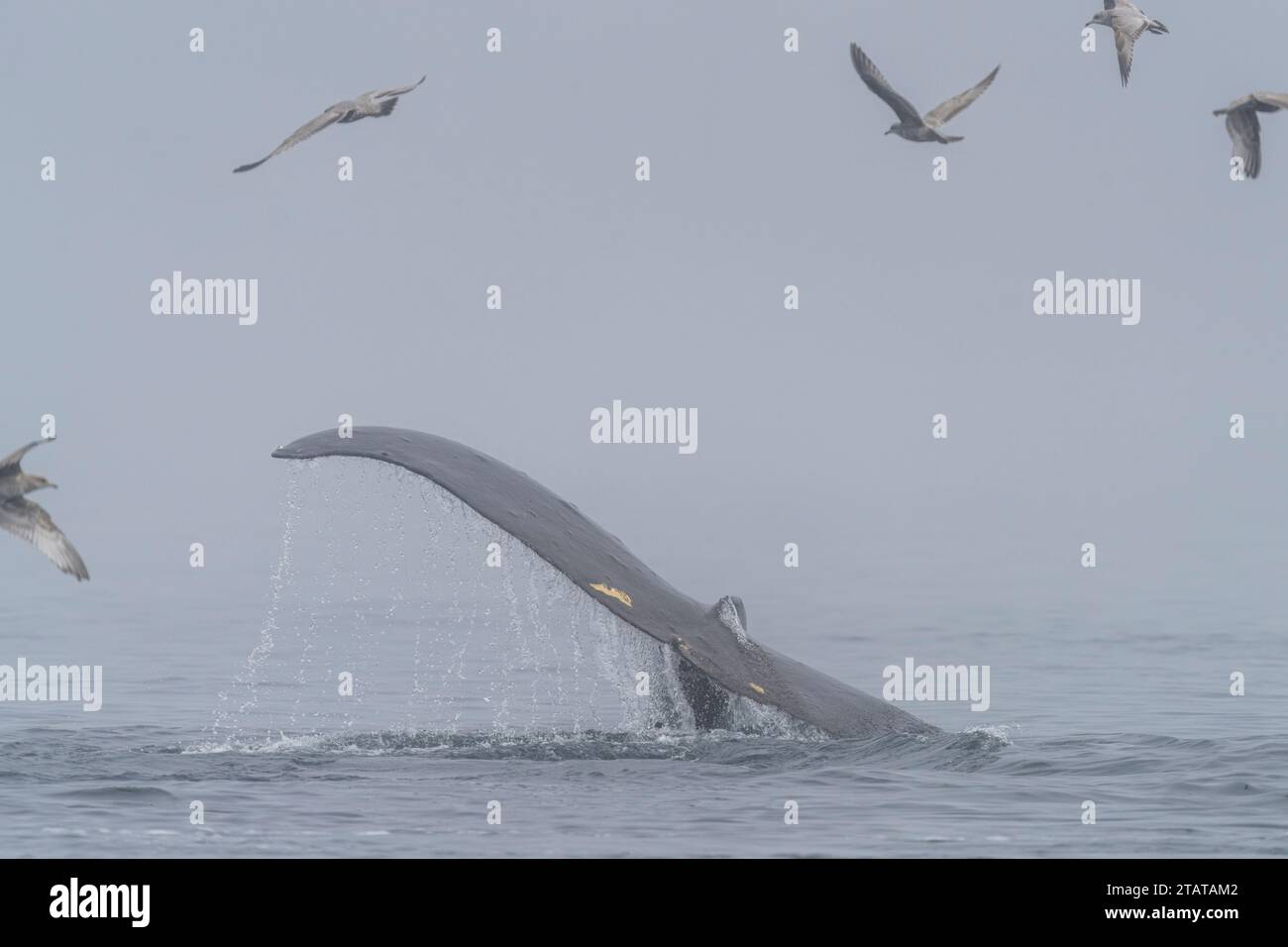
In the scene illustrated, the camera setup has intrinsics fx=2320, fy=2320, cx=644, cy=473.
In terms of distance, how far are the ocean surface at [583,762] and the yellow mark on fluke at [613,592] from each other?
11.2 inches

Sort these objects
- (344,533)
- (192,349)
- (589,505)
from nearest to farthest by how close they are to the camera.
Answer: (344,533) → (589,505) → (192,349)

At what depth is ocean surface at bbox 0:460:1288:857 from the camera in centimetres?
1212

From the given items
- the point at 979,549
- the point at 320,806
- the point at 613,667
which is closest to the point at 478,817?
the point at 320,806

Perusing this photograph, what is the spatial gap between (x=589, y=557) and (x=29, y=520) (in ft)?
12.4

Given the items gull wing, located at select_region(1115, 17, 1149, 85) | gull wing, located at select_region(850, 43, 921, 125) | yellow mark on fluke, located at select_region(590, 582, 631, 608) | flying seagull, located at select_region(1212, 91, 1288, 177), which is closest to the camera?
yellow mark on fluke, located at select_region(590, 582, 631, 608)

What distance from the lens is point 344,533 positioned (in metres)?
60.4

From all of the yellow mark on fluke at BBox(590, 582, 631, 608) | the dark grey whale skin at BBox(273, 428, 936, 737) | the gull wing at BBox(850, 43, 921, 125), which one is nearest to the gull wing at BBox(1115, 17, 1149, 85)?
the gull wing at BBox(850, 43, 921, 125)

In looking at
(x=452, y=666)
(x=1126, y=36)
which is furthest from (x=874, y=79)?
(x=452, y=666)

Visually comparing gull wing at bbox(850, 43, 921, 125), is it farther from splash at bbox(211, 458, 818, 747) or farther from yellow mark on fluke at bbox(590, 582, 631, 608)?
yellow mark on fluke at bbox(590, 582, 631, 608)

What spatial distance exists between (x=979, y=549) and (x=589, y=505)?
16.8 metres

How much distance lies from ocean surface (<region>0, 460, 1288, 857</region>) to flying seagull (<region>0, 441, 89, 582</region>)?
131 centimetres

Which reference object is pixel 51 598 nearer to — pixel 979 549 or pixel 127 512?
pixel 979 549

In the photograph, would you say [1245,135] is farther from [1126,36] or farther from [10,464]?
[10,464]

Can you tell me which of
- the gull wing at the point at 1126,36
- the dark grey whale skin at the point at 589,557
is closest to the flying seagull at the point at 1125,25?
the gull wing at the point at 1126,36
